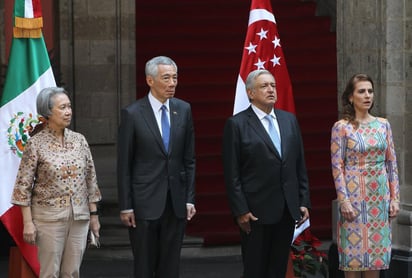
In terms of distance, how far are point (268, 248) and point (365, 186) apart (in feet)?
2.91

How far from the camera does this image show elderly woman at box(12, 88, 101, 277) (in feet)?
30.6

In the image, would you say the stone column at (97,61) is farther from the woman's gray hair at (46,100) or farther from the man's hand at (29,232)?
the man's hand at (29,232)

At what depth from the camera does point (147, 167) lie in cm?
946

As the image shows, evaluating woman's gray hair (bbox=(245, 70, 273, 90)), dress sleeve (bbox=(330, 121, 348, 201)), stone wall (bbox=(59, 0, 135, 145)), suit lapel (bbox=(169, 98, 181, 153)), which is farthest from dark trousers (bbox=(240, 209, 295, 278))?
stone wall (bbox=(59, 0, 135, 145))

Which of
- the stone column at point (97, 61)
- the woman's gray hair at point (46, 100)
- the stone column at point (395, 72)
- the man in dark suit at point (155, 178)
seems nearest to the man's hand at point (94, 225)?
the man in dark suit at point (155, 178)

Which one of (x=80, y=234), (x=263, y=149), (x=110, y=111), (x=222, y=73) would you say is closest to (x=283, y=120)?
(x=263, y=149)

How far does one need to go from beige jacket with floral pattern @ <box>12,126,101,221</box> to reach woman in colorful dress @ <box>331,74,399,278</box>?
197cm

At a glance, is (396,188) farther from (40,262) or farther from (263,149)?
(40,262)

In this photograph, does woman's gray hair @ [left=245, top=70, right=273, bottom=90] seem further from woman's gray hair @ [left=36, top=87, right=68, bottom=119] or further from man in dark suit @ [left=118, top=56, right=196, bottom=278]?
woman's gray hair @ [left=36, top=87, right=68, bottom=119]

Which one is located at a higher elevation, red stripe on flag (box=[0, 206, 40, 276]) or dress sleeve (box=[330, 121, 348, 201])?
dress sleeve (box=[330, 121, 348, 201])

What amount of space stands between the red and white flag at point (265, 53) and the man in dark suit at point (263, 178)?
30.4 inches

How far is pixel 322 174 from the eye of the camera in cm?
1462

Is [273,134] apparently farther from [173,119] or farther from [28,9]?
[28,9]

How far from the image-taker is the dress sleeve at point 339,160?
9.82 meters
